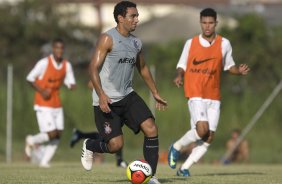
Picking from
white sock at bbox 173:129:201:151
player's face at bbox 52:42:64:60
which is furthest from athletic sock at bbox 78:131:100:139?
white sock at bbox 173:129:201:151

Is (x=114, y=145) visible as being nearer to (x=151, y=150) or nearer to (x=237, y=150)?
(x=151, y=150)

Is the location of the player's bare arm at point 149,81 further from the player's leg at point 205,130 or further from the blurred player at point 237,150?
the blurred player at point 237,150

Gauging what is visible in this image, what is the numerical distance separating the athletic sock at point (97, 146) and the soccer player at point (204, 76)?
2368mm

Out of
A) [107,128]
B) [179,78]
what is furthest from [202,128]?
[107,128]

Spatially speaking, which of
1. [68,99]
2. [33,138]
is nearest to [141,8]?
[68,99]

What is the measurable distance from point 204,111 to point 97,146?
2.79 m

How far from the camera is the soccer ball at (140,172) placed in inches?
464

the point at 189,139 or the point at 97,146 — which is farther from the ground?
the point at 97,146

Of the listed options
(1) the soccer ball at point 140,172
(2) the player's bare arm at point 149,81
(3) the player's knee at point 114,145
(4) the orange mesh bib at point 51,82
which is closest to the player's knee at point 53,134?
(4) the orange mesh bib at point 51,82

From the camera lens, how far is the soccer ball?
11.8 m

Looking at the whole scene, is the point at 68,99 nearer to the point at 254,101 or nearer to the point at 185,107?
the point at 185,107

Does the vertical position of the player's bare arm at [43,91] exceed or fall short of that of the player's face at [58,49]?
it falls short

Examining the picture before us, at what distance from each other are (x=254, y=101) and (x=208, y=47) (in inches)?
445

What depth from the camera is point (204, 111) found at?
15.0m
